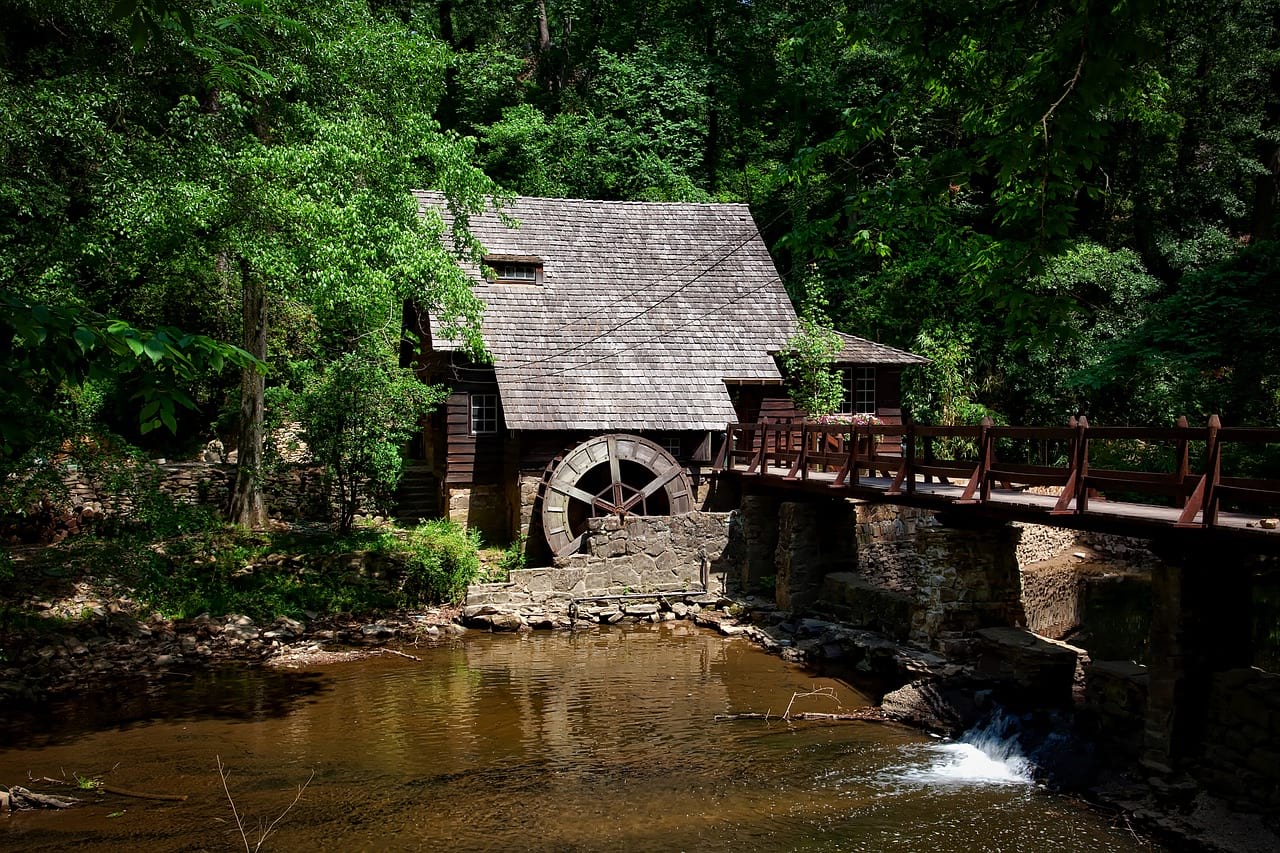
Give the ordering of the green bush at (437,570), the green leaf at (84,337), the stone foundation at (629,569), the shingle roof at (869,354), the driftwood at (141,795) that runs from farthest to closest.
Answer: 1. the shingle roof at (869,354)
2. the green bush at (437,570)
3. the stone foundation at (629,569)
4. the driftwood at (141,795)
5. the green leaf at (84,337)

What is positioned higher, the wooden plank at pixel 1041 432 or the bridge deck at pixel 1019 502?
the wooden plank at pixel 1041 432

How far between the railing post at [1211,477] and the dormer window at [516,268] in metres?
14.8

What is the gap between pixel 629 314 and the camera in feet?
67.4

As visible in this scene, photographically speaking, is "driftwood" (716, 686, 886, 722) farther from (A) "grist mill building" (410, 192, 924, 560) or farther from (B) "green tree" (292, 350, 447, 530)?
(B) "green tree" (292, 350, 447, 530)

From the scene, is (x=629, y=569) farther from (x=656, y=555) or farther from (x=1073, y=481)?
(x=1073, y=481)

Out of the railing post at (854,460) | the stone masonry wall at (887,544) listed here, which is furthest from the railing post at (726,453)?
the railing post at (854,460)

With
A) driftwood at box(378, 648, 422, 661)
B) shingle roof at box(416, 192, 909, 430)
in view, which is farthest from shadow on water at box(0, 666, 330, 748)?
shingle roof at box(416, 192, 909, 430)

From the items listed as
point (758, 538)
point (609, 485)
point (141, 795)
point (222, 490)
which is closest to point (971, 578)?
point (758, 538)

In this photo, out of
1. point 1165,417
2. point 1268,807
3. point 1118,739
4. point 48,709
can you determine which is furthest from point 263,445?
point 1165,417

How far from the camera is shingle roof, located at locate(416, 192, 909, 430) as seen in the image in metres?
18.7

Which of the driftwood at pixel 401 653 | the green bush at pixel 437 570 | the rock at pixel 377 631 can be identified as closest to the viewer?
the driftwood at pixel 401 653

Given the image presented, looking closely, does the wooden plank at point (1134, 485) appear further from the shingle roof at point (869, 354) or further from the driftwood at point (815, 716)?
the shingle roof at point (869, 354)

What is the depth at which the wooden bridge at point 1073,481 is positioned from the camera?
324 inches

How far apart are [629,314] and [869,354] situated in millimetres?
5564
